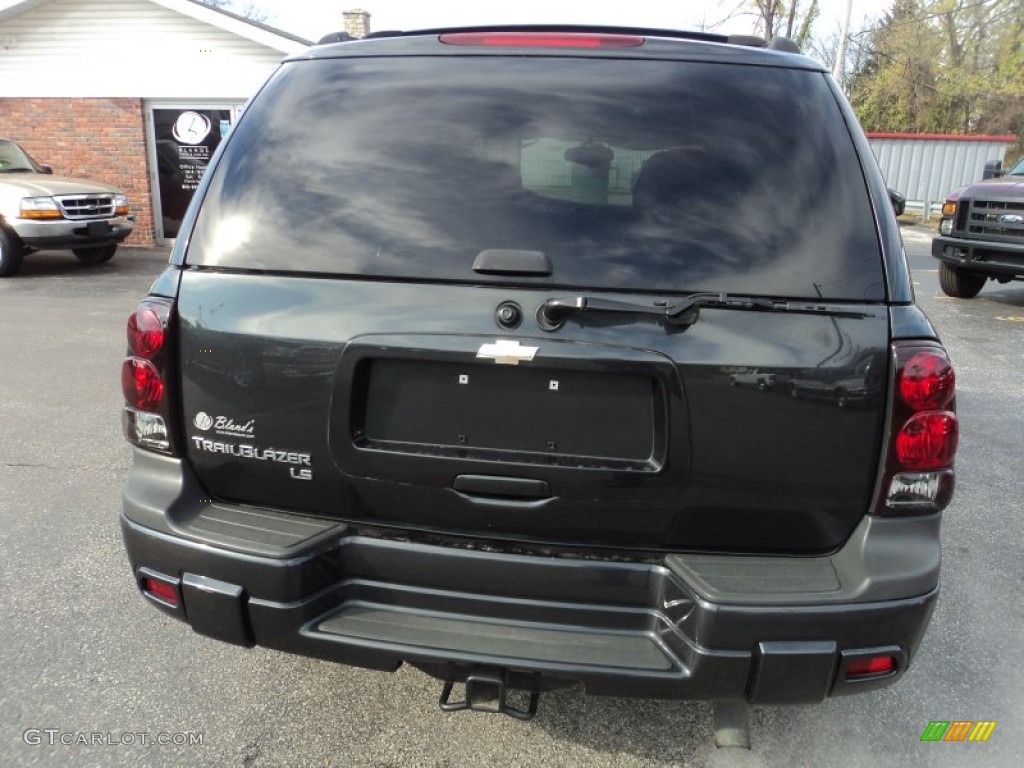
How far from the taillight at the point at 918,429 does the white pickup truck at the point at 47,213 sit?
40.3 ft

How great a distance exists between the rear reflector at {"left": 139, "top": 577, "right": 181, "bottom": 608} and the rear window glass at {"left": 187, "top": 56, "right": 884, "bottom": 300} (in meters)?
0.91

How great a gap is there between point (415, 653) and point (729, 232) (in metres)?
1.32

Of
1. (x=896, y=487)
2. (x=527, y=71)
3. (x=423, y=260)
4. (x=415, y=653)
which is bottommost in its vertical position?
(x=415, y=653)

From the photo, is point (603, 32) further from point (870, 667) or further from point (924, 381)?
point (870, 667)

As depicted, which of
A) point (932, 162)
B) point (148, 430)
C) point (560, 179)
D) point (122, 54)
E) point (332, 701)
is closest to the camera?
point (560, 179)

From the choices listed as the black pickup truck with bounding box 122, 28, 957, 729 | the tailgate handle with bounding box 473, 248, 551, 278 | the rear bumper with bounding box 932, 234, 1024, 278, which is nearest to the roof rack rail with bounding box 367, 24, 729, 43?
the black pickup truck with bounding box 122, 28, 957, 729

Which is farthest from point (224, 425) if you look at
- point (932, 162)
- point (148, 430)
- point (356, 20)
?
point (932, 162)

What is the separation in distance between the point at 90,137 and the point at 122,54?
173cm

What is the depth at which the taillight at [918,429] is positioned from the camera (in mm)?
1839

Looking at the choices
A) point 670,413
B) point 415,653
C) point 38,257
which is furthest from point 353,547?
point 38,257

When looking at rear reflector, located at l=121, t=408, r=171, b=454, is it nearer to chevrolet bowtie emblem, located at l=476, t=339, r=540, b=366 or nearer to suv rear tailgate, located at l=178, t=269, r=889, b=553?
suv rear tailgate, located at l=178, t=269, r=889, b=553

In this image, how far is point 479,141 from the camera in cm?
204

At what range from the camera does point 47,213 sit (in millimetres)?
11094

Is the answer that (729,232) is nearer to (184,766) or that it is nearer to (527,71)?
(527,71)
